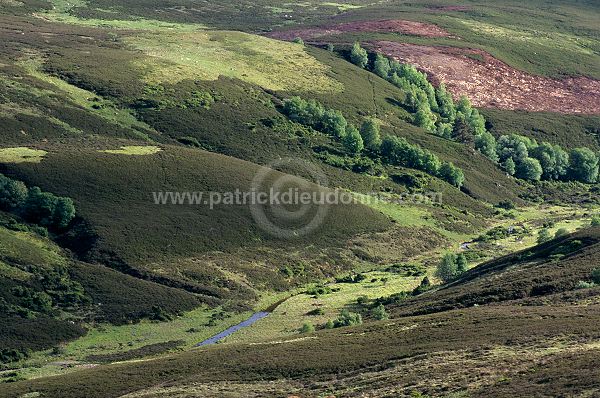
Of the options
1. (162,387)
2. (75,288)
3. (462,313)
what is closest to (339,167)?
(75,288)

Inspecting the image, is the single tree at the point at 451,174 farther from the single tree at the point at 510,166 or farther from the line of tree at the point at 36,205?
the line of tree at the point at 36,205

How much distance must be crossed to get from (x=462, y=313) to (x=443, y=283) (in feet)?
96.3

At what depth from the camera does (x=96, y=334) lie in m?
85.8

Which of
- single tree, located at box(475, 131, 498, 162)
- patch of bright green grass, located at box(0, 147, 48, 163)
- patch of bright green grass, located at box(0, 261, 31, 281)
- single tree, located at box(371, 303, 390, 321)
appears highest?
patch of bright green grass, located at box(0, 147, 48, 163)

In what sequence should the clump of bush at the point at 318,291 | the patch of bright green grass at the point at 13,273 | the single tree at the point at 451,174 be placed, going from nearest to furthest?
the patch of bright green grass at the point at 13,273 < the clump of bush at the point at 318,291 < the single tree at the point at 451,174

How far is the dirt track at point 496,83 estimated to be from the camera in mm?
184750

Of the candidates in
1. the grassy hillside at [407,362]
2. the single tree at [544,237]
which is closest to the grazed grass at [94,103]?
the single tree at [544,237]

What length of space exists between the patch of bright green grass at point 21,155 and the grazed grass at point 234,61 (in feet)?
123

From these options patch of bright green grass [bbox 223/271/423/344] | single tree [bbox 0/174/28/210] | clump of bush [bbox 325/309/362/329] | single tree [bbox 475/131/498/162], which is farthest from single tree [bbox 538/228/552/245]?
single tree [bbox 0/174/28/210]

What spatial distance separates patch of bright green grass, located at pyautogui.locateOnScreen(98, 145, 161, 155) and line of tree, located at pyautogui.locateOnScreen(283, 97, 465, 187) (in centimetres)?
3028

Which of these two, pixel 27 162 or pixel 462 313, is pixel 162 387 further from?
pixel 27 162

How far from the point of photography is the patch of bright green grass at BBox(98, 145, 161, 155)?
395 ft

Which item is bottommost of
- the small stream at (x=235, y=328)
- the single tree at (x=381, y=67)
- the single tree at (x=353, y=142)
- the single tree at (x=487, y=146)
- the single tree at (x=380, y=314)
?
the small stream at (x=235, y=328)

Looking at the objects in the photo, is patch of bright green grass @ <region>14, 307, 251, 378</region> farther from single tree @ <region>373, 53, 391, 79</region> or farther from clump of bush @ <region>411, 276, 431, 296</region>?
single tree @ <region>373, 53, 391, 79</region>
